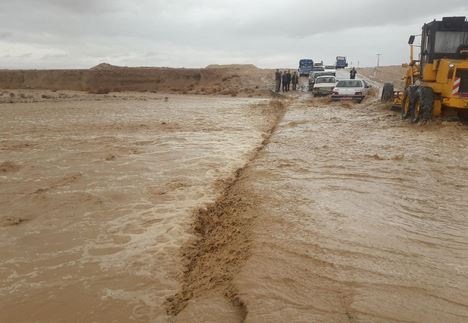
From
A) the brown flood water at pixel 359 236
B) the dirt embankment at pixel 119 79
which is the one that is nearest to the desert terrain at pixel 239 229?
the brown flood water at pixel 359 236

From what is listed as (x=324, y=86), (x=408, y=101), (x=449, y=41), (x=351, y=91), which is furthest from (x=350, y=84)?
(x=449, y=41)

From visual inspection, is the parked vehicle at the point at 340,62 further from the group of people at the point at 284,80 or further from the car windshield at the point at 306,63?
the group of people at the point at 284,80

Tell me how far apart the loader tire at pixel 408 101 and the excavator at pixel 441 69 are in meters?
0.03

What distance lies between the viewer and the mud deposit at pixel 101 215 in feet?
13.2

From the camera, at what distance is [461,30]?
42.5 ft

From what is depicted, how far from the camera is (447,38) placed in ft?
42.9

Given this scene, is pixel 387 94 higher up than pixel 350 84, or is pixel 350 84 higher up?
pixel 350 84

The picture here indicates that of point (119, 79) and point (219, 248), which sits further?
point (119, 79)

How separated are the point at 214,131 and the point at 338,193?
344 inches

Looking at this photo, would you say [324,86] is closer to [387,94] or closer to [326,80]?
[326,80]

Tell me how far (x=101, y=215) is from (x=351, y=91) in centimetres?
1889

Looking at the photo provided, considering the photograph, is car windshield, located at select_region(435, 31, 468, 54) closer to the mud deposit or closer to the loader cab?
the loader cab

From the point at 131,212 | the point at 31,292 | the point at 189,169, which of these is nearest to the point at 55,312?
the point at 31,292

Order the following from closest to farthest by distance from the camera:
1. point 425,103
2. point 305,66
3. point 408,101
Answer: point 425,103 → point 408,101 → point 305,66
